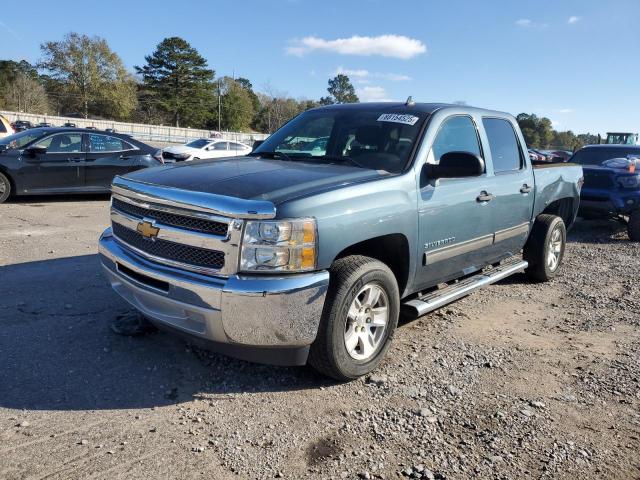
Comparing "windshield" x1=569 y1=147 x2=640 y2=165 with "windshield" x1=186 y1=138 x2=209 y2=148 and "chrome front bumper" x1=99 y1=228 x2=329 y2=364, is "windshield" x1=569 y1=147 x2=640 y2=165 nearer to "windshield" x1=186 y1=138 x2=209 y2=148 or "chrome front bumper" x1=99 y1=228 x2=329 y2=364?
"chrome front bumper" x1=99 y1=228 x2=329 y2=364

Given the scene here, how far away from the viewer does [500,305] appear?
208 inches

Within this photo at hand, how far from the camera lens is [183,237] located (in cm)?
302

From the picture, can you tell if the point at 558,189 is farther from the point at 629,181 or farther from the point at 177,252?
the point at 177,252

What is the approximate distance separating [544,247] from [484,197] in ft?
6.21

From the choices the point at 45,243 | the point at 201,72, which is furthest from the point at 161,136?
the point at 45,243

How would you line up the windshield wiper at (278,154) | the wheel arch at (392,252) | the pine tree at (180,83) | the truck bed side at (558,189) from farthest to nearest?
the pine tree at (180,83) → the truck bed side at (558,189) → the windshield wiper at (278,154) → the wheel arch at (392,252)

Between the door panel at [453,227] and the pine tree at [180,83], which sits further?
the pine tree at [180,83]

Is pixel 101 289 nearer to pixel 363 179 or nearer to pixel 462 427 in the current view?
pixel 363 179

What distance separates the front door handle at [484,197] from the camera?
14.2 feet

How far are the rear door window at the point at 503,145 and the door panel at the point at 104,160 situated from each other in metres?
8.22

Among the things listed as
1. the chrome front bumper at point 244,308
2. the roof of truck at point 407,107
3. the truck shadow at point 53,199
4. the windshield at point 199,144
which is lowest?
the truck shadow at point 53,199

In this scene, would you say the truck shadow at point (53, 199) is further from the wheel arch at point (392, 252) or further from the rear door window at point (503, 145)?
the rear door window at point (503, 145)

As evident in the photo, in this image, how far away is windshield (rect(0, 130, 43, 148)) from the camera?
31.7ft

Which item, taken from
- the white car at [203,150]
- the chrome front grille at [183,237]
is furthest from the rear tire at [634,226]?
the white car at [203,150]
